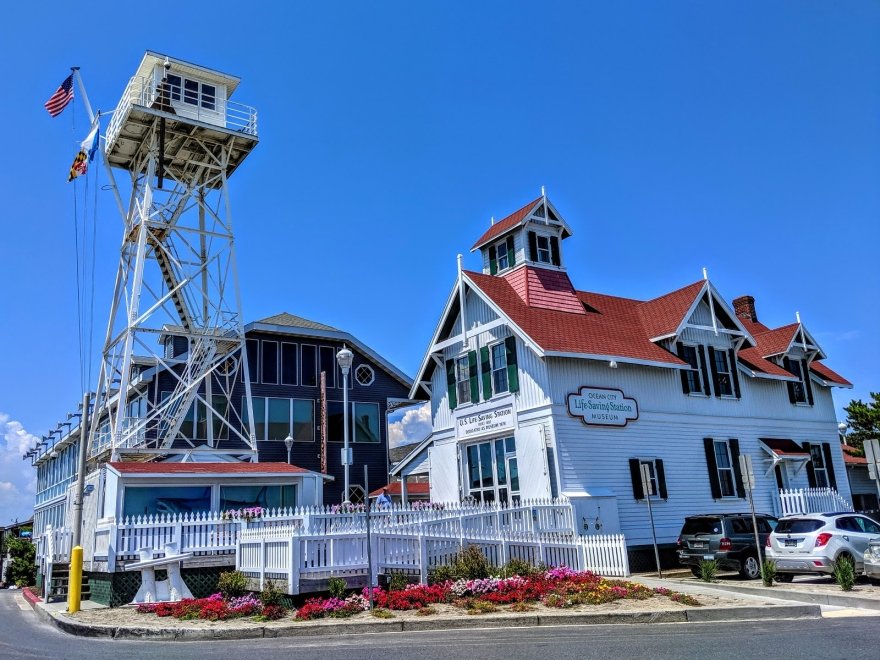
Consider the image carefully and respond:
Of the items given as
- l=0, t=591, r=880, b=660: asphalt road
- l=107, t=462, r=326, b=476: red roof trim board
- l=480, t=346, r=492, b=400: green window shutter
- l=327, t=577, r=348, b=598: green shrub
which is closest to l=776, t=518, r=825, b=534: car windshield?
l=0, t=591, r=880, b=660: asphalt road

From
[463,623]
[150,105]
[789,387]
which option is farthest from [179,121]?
A: [789,387]

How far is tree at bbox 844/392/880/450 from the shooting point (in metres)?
41.3

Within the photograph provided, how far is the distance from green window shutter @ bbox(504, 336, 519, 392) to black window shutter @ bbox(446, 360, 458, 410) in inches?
120

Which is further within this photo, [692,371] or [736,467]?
[692,371]

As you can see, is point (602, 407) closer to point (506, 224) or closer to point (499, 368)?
point (499, 368)

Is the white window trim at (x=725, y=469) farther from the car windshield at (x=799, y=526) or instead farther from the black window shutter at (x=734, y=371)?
the car windshield at (x=799, y=526)

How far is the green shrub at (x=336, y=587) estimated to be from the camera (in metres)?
14.6

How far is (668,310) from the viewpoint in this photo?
27.8m

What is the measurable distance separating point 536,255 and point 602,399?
20.0ft

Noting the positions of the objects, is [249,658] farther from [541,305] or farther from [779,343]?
[779,343]

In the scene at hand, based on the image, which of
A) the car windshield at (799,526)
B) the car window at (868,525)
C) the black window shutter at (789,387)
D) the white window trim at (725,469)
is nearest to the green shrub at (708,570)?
the car windshield at (799,526)

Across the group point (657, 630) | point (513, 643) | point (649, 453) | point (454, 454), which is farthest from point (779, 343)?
point (513, 643)

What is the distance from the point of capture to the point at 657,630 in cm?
1245

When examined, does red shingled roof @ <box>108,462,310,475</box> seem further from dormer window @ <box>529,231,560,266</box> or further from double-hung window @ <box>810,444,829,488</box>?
double-hung window @ <box>810,444,829,488</box>
